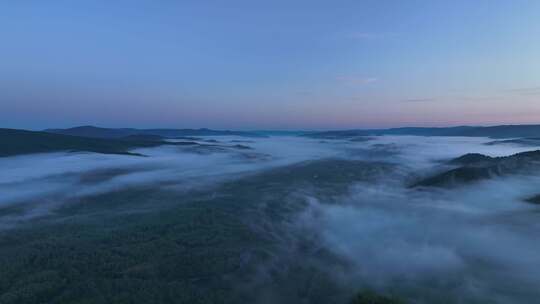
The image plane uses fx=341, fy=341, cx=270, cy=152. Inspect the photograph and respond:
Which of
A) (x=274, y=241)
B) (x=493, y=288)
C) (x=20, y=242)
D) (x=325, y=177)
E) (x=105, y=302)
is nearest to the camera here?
(x=105, y=302)

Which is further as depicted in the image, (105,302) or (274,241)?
(274,241)

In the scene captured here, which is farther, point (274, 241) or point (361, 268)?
point (274, 241)

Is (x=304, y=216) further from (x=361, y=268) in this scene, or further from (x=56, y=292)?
(x=56, y=292)

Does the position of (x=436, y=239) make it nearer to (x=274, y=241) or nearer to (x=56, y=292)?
(x=274, y=241)

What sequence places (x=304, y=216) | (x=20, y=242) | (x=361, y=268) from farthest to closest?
1. (x=304, y=216)
2. (x=20, y=242)
3. (x=361, y=268)

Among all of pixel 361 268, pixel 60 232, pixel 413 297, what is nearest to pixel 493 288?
pixel 413 297

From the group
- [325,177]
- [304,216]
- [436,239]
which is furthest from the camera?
[325,177]

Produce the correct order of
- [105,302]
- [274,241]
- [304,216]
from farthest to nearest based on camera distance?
[304,216]
[274,241]
[105,302]

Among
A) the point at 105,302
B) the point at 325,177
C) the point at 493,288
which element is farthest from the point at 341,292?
the point at 325,177

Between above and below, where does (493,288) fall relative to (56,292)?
below
